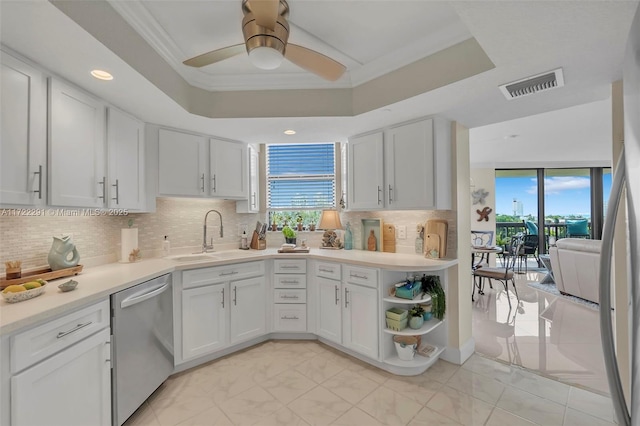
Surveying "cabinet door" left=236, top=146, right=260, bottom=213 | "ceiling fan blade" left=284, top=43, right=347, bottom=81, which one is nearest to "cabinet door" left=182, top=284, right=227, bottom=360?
"cabinet door" left=236, top=146, right=260, bottom=213

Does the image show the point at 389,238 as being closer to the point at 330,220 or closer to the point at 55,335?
the point at 330,220

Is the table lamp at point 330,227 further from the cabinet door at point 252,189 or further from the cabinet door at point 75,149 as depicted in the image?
the cabinet door at point 75,149

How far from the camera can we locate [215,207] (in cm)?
341

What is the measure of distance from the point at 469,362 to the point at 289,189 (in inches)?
111

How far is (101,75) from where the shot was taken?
1763 mm

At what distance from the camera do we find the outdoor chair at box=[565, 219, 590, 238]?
7.36 m

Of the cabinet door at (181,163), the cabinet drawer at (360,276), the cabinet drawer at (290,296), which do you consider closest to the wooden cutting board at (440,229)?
the cabinet drawer at (360,276)

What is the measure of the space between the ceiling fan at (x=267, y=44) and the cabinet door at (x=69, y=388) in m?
1.72

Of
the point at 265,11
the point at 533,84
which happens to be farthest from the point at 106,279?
the point at 533,84

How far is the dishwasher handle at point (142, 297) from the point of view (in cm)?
181

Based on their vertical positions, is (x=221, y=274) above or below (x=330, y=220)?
below

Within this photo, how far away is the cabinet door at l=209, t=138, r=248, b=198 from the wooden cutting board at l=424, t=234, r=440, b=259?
2.12 m

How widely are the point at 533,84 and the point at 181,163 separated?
3.07 meters

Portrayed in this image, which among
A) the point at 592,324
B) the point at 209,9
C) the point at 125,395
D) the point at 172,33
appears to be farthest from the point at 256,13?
the point at 592,324
